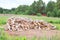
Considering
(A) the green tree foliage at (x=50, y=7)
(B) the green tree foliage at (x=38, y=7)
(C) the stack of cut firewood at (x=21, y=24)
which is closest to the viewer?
(C) the stack of cut firewood at (x=21, y=24)

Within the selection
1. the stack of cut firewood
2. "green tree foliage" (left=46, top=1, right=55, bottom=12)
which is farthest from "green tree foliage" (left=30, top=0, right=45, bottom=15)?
the stack of cut firewood

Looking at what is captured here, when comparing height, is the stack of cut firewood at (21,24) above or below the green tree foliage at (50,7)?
above

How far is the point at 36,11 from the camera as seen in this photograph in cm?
5181

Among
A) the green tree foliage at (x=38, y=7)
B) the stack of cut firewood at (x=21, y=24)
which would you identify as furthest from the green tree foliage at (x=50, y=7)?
the stack of cut firewood at (x=21, y=24)

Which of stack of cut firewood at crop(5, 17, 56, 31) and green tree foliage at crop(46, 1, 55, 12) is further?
green tree foliage at crop(46, 1, 55, 12)

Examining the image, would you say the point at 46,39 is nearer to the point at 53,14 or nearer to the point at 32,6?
the point at 53,14

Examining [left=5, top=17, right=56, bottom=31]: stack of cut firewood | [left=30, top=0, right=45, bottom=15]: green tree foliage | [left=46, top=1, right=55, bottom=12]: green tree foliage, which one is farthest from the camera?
[left=30, top=0, right=45, bottom=15]: green tree foliage

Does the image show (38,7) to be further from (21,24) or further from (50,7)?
(21,24)

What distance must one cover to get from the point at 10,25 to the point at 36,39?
26.4ft

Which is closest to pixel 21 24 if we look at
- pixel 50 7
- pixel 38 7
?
pixel 50 7

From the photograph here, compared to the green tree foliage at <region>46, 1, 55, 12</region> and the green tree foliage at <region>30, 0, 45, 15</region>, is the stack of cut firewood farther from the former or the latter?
the green tree foliage at <region>30, 0, 45, 15</region>

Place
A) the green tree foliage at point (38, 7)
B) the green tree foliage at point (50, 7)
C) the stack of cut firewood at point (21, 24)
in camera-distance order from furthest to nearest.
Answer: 1. the green tree foliage at point (38, 7)
2. the green tree foliage at point (50, 7)
3. the stack of cut firewood at point (21, 24)

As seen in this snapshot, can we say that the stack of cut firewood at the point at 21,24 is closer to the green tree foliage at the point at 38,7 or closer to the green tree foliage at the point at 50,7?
the green tree foliage at the point at 50,7

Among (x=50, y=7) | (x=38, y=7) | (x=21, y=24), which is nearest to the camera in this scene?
(x=21, y=24)
